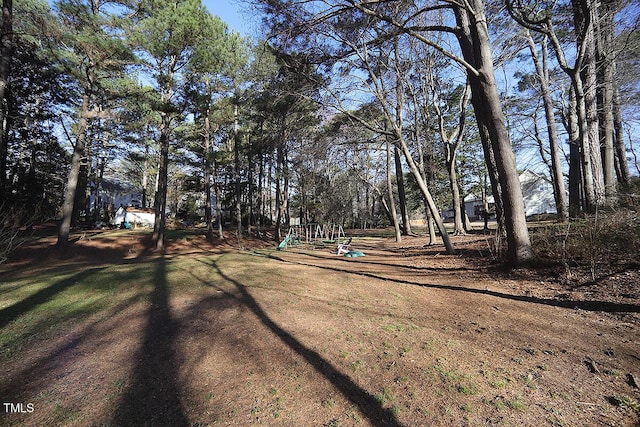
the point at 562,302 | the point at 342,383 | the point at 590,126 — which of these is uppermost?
the point at 590,126

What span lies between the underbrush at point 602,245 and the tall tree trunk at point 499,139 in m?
0.58

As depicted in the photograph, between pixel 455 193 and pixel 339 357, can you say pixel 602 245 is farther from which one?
pixel 455 193

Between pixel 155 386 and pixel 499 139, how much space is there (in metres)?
7.51

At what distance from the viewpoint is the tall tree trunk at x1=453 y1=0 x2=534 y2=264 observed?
6.07m

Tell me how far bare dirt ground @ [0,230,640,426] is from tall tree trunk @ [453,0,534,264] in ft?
3.07

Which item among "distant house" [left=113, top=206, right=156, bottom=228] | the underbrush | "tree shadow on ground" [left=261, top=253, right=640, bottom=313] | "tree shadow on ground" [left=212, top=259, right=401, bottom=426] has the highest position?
"distant house" [left=113, top=206, right=156, bottom=228]

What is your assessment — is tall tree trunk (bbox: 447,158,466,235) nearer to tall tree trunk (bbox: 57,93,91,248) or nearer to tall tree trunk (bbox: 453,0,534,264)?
tall tree trunk (bbox: 453,0,534,264)

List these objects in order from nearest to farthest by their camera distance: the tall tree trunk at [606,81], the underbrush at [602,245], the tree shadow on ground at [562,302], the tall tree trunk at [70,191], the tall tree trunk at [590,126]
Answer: the tree shadow on ground at [562,302] < the underbrush at [602,245] < the tall tree trunk at [606,81] < the tall tree trunk at [590,126] < the tall tree trunk at [70,191]

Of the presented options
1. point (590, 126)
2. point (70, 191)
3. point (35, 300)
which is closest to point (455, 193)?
point (590, 126)

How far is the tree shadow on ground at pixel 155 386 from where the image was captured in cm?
213

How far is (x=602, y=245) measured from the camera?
5027 mm

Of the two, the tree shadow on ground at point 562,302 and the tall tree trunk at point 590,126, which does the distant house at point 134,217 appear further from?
the tall tree trunk at point 590,126

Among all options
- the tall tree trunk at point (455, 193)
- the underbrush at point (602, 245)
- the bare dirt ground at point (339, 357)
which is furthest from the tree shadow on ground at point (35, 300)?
the tall tree trunk at point (455, 193)

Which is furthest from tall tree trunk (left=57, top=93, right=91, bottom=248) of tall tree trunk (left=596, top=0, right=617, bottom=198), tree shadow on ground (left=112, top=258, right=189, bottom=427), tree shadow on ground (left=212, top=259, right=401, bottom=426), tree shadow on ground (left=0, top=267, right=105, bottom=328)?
tall tree trunk (left=596, top=0, right=617, bottom=198)
